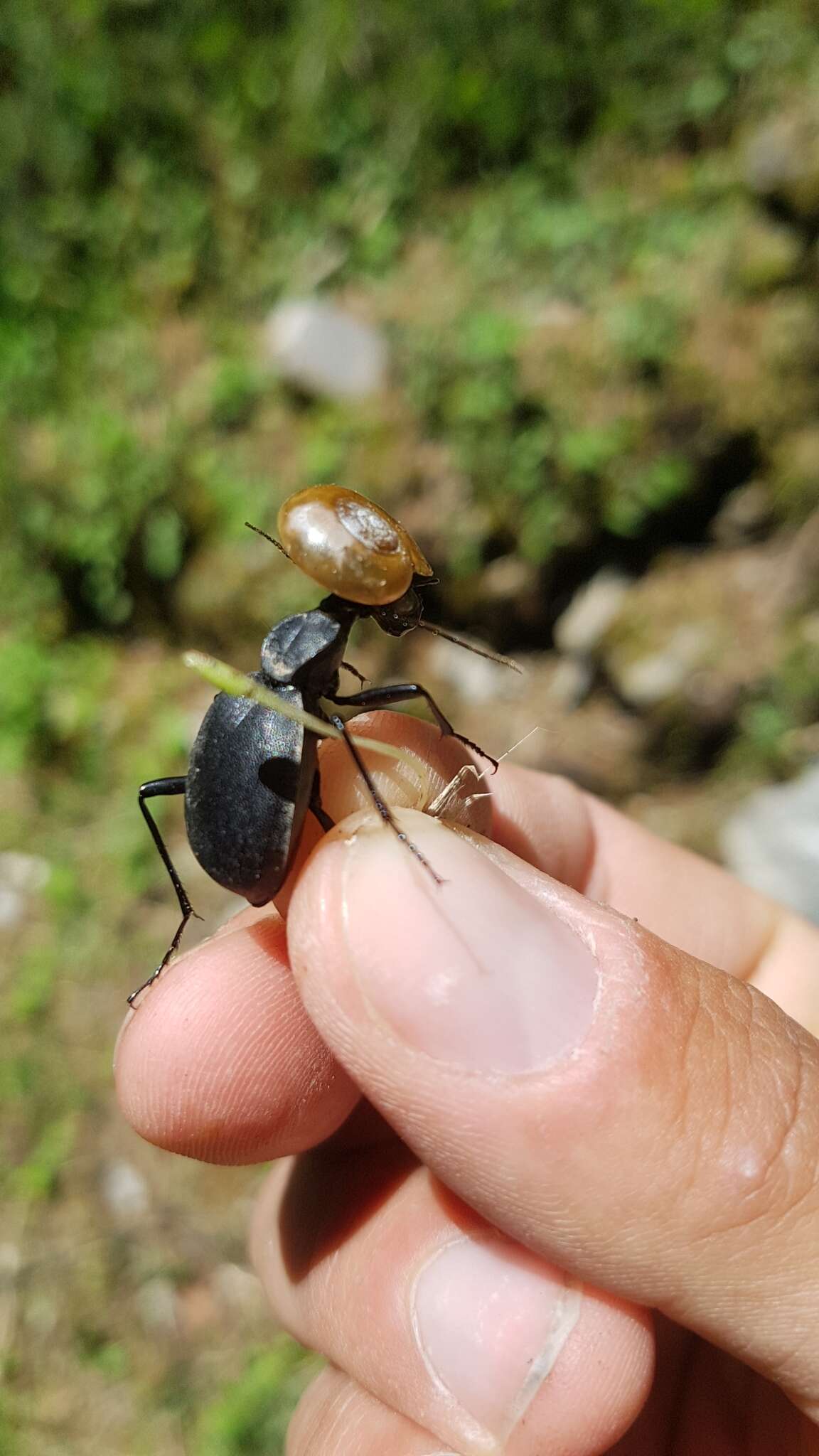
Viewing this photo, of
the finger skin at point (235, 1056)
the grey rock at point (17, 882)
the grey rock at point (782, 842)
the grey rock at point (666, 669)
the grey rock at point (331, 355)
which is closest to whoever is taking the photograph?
the finger skin at point (235, 1056)

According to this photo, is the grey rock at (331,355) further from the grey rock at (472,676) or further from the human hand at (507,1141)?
the human hand at (507,1141)

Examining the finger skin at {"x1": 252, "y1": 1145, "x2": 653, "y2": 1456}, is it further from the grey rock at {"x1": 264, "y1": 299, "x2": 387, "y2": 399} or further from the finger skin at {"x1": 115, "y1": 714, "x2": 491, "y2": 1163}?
the grey rock at {"x1": 264, "y1": 299, "x2": 387, "y2": 399}

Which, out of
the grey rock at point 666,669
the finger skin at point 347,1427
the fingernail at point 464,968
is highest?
the fingernail at point 464,968

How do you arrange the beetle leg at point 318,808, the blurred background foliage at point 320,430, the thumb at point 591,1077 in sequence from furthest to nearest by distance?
the blurred background foliage at point 320,430
the beetle leg at point 318,808
the thumb at point 591,1077

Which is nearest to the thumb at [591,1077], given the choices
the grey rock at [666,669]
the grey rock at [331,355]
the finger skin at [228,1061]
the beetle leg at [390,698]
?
the beetle leg at [390,698]

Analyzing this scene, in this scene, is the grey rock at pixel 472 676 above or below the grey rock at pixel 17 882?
above

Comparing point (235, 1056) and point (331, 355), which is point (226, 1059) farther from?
point (331, 355)

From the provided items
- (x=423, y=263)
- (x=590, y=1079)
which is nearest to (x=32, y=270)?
(x=423, y=263)
